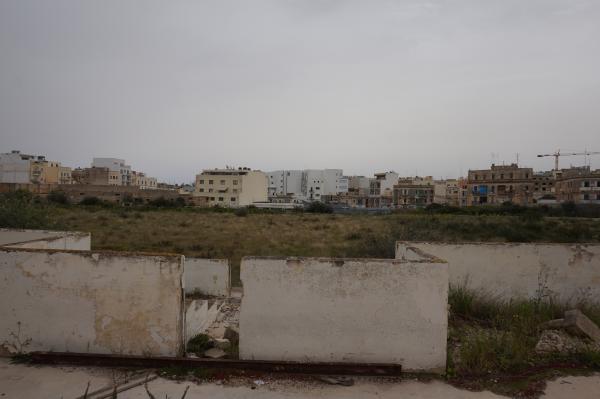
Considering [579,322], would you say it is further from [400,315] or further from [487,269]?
[400,315]

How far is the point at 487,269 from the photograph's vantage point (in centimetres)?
773

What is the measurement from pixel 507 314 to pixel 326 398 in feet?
13.3

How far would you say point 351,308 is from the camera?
4.98 metres

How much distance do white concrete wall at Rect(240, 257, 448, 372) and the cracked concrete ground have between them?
44cm

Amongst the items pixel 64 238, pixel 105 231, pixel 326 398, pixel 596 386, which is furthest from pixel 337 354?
pixel 105 231

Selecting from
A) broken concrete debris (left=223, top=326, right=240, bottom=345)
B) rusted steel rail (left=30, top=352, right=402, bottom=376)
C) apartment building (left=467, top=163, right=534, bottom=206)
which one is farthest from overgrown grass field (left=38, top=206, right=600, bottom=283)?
apartment building (left=467, top=163, right=534, bottom=206)

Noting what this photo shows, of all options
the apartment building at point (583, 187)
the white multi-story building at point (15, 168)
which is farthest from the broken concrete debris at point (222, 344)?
the white multi-story building at point (15, 168)

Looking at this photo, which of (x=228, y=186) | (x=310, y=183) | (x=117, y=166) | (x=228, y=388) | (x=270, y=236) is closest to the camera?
(x=228, y=388)

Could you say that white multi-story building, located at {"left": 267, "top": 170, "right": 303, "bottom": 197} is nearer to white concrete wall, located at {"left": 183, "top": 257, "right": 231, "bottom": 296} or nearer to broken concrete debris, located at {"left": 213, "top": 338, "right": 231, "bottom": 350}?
white concrete wall, located at {"left": 183, "top": 257, "right": 231, "bottom": 296}

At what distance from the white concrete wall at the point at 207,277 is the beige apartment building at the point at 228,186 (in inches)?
2500

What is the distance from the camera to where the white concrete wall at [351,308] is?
496 centimetres

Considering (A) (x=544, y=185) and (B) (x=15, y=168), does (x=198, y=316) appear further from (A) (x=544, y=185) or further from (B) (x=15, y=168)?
(A) (x=544, y=185)

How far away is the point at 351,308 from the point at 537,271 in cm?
490

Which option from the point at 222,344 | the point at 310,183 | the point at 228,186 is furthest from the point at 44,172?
the point at 222,344
